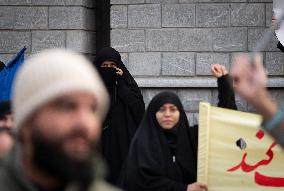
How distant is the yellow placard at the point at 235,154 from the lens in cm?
571

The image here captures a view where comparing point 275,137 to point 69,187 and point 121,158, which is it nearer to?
point 69,187

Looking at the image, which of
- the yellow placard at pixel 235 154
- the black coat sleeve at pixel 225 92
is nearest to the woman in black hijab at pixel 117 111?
the black coat sleeve at pixel 225 92

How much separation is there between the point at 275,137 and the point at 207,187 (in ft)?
10.6

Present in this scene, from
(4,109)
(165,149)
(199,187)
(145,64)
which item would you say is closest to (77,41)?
(145,64)

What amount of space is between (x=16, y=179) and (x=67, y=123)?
0.22 meters

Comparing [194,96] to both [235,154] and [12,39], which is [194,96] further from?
[235,154]

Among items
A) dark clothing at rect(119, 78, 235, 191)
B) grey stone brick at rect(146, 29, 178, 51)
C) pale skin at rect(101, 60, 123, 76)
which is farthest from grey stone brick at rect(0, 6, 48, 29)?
dark clothing at rect(119, 78, 235, 191)

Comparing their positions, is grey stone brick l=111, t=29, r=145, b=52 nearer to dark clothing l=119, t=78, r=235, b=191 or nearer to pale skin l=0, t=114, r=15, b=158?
dark clothing l=119, t=78, r=235, b=191

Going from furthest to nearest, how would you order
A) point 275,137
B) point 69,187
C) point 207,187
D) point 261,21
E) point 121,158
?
point 261,21 < point 121,158 < point 207,187 < point 275,137 < point 69,187

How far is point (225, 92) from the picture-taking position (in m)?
6.05

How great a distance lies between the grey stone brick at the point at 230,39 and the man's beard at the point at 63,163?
27.0 ft

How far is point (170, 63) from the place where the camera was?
10344 mm

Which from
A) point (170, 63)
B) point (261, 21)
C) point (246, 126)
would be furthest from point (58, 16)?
point (246, 126)

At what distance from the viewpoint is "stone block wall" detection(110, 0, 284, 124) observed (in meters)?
10.2
